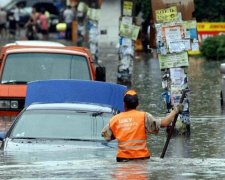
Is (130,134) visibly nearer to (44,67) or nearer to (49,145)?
(49,145)

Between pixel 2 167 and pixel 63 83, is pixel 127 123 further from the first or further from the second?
pixel 63 83

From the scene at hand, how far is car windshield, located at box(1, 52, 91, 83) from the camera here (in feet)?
64.4

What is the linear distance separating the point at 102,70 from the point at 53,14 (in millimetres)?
49789

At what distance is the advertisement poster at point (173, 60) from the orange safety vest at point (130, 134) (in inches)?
253

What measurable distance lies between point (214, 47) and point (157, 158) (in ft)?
86.8

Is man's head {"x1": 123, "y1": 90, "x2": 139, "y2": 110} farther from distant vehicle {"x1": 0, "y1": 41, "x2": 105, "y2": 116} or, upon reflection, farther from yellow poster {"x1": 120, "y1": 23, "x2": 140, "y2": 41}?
yellow poster {"x1": 120, "y1": 23, "x2": 140, "y2": 41}

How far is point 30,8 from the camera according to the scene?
→ 2704 inches

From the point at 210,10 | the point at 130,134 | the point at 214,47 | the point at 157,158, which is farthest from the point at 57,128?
the point at 210,10

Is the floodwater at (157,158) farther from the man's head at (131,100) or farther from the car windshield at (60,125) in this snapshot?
the man's head at (131,100)

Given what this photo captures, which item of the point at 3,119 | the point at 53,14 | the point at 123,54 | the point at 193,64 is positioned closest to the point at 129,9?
the point at 123,54

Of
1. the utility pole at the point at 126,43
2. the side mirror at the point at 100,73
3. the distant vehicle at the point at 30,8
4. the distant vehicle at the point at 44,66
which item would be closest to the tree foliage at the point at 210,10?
the utility pole at the point at 126,43

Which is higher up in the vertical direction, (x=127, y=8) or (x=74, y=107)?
(x=127, y=8)

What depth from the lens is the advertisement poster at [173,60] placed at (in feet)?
61.3

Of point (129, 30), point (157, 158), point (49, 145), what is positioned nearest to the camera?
point (49, 145)
